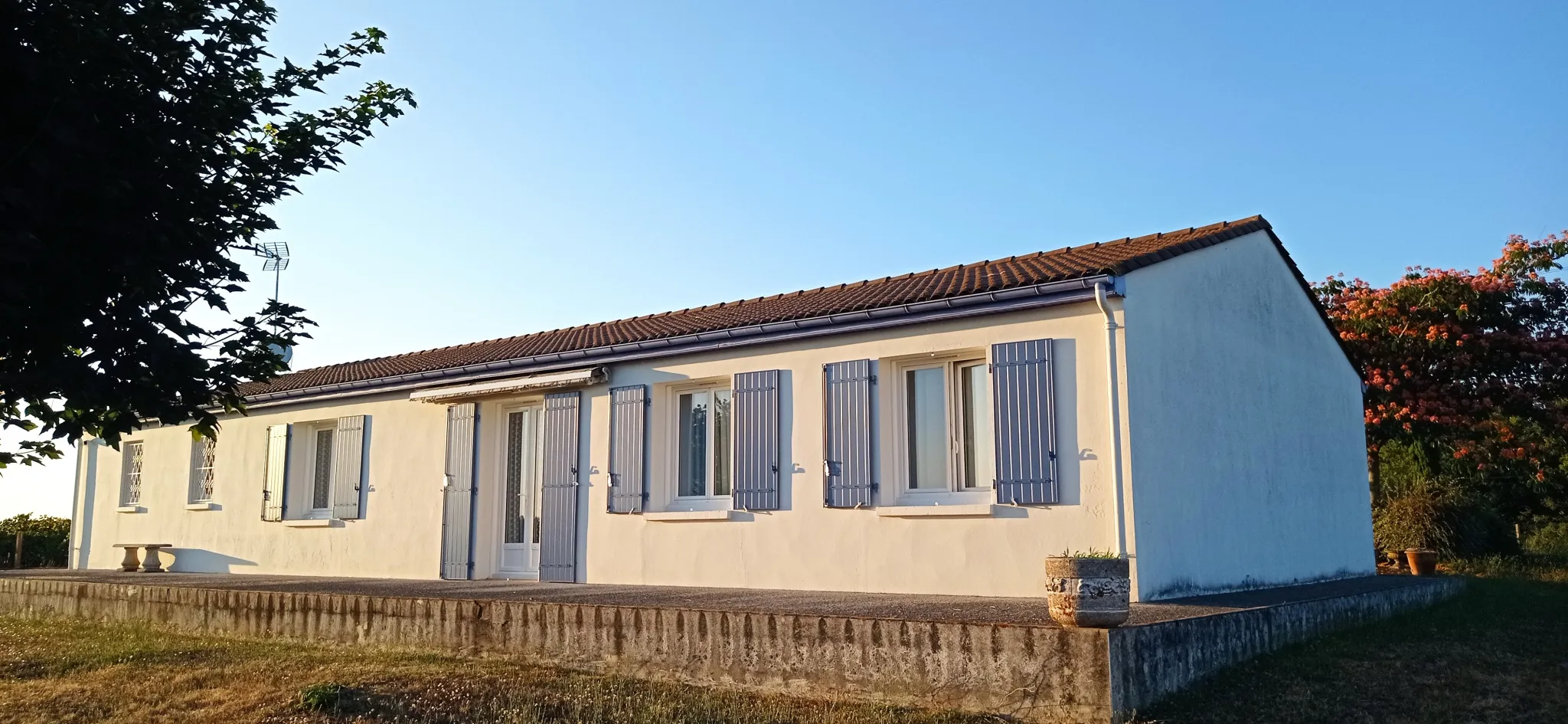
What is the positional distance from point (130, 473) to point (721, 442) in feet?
33.9

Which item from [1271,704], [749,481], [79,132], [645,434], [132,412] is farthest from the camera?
[645,434]

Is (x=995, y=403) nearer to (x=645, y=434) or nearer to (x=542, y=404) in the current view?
(x=645, y=434)

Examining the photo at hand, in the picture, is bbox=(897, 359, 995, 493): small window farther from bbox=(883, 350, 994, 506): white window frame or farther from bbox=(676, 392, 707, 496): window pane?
bbox=(676, 392, 707, 496): window pane

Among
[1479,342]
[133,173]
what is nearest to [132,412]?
[133,173]

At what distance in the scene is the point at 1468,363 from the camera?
17406mm

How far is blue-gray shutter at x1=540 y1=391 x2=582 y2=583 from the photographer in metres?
11.1

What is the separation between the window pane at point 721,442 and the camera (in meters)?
10.4

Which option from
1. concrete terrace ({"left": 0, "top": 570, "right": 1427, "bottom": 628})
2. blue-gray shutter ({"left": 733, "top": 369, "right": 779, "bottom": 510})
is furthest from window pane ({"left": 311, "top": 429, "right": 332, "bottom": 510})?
blue-gray shutter ({"left": 733, "top": 369, "right": 779, "bottom": 510})

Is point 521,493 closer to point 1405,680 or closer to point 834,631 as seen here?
point 834,631

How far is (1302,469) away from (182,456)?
13.6 m

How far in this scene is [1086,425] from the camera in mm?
8312

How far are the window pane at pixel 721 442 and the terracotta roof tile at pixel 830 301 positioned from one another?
71 centimetres

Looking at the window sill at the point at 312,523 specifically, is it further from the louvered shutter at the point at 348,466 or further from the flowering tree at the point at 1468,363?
the flowering tree at the point at 1468,363

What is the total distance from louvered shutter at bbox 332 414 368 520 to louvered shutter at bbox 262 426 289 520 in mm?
838
